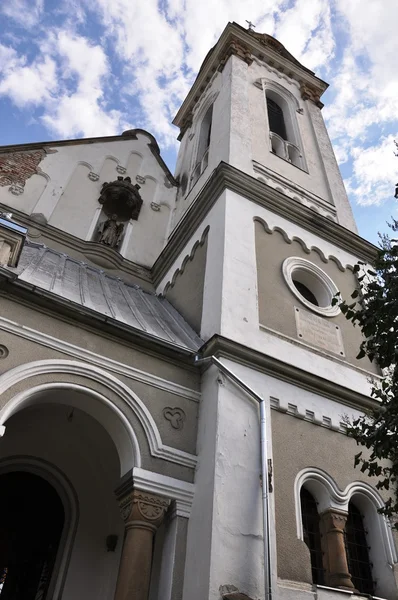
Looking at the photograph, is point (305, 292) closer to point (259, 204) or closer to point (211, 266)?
point (259, 204)

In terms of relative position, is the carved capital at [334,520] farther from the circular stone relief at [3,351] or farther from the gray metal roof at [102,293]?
the circular stone relief at [3,351]

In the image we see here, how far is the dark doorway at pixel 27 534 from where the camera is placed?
7461 millimetres

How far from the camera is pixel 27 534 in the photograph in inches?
309

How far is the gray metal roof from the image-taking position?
303 inches

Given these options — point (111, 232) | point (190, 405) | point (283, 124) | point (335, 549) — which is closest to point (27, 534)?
point (190, 405)

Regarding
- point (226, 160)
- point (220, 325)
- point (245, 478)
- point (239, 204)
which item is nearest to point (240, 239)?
point (239, 204)

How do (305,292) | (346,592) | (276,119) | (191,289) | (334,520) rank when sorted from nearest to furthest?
(346,592), (334,520), (191,289), (305,292), (276,119)

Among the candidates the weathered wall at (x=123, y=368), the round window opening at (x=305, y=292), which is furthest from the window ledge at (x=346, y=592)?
the round window opening at (x=305, y=292)

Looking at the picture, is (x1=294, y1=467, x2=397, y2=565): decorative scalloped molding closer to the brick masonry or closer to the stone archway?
the stone archway

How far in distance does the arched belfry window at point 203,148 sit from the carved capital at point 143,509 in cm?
919

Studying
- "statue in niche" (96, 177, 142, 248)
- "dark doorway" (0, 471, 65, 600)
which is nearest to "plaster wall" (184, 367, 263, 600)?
"dark doorway" (0, 471, 65, 600)

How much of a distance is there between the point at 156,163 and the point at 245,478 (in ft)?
36.3

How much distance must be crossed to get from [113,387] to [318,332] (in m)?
3.96

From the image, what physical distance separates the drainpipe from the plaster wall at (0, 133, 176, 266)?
5709mm
